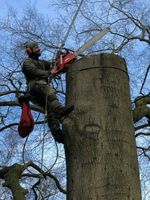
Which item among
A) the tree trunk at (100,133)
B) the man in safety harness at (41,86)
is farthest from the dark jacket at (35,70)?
the tree trunk at (100,133)

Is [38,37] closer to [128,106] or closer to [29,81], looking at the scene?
[29,81]

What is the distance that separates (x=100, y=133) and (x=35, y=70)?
204 centimetres

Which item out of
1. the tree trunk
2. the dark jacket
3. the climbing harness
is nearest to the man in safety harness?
the dark jacket

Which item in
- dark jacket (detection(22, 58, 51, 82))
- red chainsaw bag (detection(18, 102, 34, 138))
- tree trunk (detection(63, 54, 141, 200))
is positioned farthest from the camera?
dark jacket (detection(22, 58, 51, 82))

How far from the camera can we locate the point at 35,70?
12.3 feet

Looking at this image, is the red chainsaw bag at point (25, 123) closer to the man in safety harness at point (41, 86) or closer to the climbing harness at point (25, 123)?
the climbing harness at point (25, 123)

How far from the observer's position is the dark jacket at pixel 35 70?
143 inches

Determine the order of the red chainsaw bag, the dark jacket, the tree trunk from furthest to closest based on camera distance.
→ the dark jacket → the red chainsaw bag → the tree trunk

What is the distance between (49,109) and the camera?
3410 mm

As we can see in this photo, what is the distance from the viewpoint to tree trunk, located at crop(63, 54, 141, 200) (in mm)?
1679

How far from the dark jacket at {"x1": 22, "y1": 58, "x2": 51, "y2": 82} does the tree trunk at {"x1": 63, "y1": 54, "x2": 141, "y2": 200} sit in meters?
1.60

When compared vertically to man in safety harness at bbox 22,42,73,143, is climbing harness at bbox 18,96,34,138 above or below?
below

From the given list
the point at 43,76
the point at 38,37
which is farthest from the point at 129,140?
the point at 38,37

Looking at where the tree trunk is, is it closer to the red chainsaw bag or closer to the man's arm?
the red chainsaw bag
